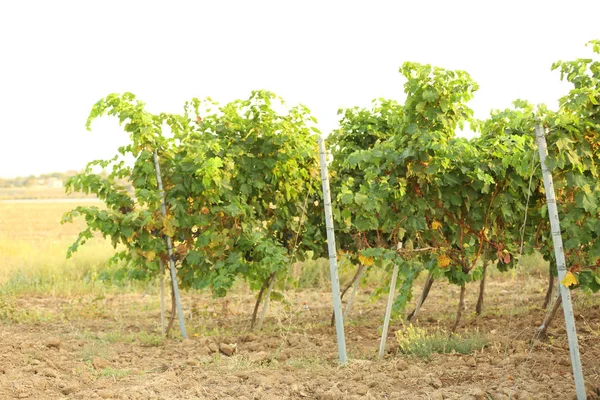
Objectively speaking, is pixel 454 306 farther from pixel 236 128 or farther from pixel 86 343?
pixel 86 343

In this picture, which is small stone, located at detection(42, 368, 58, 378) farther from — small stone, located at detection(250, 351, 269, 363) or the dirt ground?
small stone, located at detection(250, 351, 269, 363)

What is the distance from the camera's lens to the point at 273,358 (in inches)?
243

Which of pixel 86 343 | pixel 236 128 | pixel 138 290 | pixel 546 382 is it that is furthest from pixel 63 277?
pixel 546 382

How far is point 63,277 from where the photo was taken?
11078mm

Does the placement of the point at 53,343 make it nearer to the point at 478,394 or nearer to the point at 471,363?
the point at 471,363

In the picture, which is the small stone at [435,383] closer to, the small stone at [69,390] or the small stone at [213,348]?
the small stone at [213,348]

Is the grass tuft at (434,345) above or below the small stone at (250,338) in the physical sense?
above

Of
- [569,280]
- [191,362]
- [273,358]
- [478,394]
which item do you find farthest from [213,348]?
[569,280]

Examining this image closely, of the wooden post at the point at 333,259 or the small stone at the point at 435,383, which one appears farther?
the wooden post at the point at 333,259

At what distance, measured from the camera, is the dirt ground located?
204 inches

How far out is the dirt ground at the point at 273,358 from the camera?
17.0 ft

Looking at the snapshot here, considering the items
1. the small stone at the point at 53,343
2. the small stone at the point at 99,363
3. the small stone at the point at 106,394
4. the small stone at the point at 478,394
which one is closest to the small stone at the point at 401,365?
the small stone at the point at 478,394

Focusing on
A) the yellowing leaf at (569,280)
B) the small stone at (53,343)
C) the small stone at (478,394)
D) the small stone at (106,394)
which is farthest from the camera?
the small stone at (53,343)

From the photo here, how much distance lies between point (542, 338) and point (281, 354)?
2.17 metres
